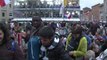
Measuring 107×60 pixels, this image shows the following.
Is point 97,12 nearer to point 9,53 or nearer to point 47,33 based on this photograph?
point 9,53

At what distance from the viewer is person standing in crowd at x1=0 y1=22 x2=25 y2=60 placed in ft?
19.6

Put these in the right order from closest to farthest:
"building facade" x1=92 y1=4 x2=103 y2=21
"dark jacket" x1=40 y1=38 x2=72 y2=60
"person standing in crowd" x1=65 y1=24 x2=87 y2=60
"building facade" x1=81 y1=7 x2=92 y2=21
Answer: "dark jacket" x1=40 y1=38 x2=72 y2=60 < "person standing in crowd" x1=65 y1=24 x2=87 y2=60 < "building facade" x1=81 y1=7 x2=92 y2=21 < "building facade" x1=92 y1=4 x2=103 y2=21

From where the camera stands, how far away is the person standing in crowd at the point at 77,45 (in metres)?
8.51

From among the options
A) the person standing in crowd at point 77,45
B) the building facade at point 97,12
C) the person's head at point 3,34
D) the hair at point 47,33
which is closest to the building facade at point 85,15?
the building facade at point 97,12

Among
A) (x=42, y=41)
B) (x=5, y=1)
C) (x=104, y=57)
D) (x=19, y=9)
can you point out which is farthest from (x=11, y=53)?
(x=19, y=9)

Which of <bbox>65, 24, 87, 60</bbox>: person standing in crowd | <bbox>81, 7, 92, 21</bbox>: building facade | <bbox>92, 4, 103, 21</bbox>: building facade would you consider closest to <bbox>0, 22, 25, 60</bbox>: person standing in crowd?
<bbox>65, 24, 87, 60</bbox>: person standing in crowd

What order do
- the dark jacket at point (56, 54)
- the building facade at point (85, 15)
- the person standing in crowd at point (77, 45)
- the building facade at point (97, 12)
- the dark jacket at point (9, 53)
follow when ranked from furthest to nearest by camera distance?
the building facade at point (97, 12) < the building facade at point (85, 15) < the person standing in crowd at point (77, 45) < the dark jacket at point (9, 53) < the dark jacket at point (56, 54)

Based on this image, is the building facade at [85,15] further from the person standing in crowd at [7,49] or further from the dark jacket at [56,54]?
the dark jacket at [56,54]

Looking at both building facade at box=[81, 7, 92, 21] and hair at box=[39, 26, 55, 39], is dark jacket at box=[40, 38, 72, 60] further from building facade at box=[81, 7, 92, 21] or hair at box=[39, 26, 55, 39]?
building facade at box=[81, 7, 92, 21]

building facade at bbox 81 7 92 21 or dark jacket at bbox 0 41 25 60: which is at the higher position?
dark jacket at bbox 0 41 25 60

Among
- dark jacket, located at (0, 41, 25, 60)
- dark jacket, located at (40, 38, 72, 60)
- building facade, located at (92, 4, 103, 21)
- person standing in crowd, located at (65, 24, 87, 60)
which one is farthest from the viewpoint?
building facade, located at (92, 4, 103, 21)

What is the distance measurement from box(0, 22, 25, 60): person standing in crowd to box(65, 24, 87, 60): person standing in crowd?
2.47 m

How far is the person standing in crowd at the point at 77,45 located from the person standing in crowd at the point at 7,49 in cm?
247

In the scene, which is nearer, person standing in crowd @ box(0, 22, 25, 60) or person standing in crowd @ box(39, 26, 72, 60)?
person standing in crowd @ box(39, 26, 72, 60)
